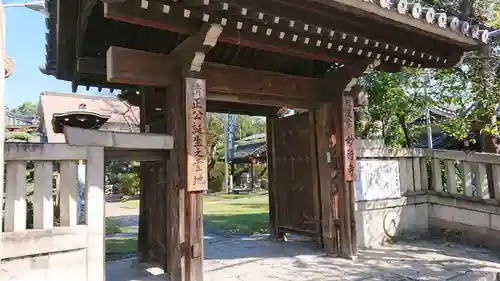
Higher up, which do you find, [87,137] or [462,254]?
[87,137]

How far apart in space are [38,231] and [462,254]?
5969 mm

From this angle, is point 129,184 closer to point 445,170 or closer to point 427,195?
point 427,195

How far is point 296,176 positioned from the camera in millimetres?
6703

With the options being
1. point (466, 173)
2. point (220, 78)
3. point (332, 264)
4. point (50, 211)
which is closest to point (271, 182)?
point (332, 264)

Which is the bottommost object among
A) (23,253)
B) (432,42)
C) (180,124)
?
(23,253)

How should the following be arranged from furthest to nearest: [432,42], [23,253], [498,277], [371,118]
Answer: [371,118]
[432,42]
[498,277]
[23,253]

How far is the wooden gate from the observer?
20.4ft

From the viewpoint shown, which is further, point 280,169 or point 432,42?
point 280,169

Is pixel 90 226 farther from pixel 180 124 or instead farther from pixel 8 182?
pixel 180 124

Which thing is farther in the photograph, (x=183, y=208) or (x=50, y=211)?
(x=183, y=208)

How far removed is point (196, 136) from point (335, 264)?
9.15ft

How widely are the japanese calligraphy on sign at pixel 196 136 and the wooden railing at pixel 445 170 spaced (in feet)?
10.6

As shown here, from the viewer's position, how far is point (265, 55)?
5863 mm

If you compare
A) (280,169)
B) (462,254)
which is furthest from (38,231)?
(462,254)
